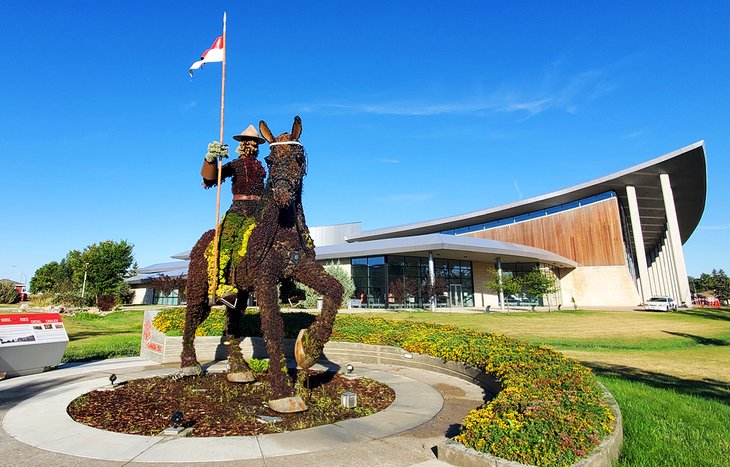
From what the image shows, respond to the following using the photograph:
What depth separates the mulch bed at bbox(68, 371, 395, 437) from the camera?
4.42m

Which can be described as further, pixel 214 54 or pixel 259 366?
pixel 259 366

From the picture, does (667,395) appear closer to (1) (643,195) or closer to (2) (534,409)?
(2) (534,409)

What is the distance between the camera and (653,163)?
37.2 meters

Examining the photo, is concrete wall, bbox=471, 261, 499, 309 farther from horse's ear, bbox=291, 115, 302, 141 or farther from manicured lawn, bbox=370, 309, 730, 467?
horse's ear, bbox=291, 115, 302, 141

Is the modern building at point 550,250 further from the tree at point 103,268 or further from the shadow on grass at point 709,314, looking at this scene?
the tree at point 103,268

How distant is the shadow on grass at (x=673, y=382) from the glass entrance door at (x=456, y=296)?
30889mm

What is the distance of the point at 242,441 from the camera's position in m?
3.92

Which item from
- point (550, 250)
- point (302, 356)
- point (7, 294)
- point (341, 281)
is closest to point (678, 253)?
point (550, 250)

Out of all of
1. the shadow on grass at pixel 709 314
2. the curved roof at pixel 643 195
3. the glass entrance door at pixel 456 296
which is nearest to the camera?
the shadow on grass at pixel 709 314

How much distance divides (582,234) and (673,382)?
3965 cm

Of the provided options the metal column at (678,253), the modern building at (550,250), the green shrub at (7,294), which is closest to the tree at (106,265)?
the green shrub at (7,294)

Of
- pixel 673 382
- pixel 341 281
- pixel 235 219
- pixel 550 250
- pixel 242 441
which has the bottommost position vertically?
pixel 673 382

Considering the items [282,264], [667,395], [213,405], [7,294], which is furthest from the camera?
[7,294]

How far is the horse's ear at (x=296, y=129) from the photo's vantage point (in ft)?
17.2
